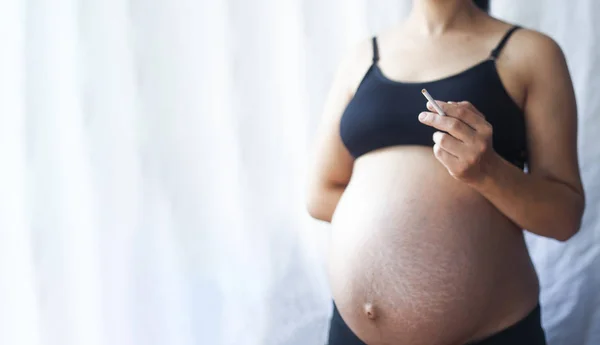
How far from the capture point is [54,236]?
1.06 meters

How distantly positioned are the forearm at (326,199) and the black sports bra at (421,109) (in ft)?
0.36

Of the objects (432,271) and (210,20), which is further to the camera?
(210,20)

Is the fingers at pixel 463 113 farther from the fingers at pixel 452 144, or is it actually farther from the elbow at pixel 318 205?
the elbow at pixel 318 205

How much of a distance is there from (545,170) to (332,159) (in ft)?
1.02

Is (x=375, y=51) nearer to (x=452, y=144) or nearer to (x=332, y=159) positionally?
(x=332, y=159)

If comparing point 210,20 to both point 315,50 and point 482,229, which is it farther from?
point 482,229

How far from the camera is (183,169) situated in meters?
1.19

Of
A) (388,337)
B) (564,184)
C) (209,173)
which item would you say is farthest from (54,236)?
(564,184)

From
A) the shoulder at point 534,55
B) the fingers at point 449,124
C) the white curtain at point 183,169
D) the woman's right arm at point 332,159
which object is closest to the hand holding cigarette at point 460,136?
the fingers at point 449,124

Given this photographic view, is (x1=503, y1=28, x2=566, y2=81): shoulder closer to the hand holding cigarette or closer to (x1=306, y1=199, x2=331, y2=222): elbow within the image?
the hand holding cigarette

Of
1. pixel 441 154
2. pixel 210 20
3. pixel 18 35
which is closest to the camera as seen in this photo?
pixel 441 154

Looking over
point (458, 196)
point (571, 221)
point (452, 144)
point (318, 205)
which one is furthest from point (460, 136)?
point (318, 205)

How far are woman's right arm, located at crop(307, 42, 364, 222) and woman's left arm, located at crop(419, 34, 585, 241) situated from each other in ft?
0.81

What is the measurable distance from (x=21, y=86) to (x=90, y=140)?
143 millimetres
